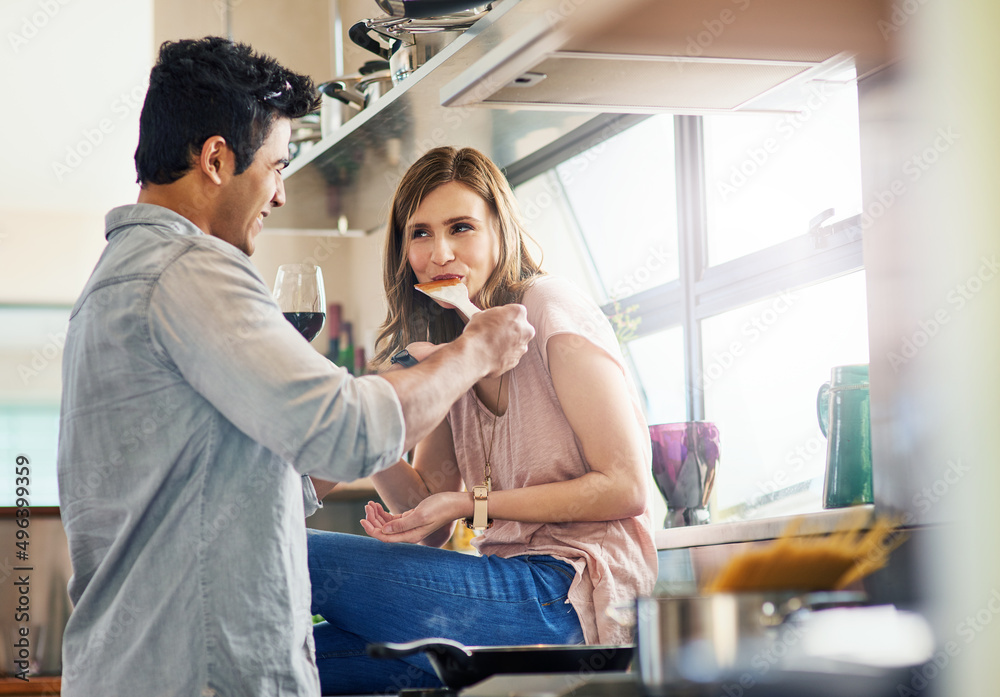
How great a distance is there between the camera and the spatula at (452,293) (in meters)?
1.47

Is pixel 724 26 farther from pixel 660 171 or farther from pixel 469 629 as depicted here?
pixel 660 171

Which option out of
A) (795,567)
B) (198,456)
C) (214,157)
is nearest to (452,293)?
(214,157)

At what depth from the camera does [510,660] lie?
2.85ft

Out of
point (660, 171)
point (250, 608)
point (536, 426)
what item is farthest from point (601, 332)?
point (660, 171)

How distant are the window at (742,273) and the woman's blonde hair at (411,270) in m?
0.56

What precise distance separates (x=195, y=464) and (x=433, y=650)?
390 millimetres

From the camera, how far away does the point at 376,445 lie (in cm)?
104

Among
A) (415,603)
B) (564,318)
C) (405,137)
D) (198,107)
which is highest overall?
(405,137)

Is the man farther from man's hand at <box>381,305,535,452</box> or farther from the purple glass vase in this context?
the purple glass vase

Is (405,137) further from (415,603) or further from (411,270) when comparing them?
(415,603)

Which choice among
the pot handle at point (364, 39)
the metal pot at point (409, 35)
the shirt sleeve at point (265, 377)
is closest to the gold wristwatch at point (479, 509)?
the shirt sleeve at point (265, 377)

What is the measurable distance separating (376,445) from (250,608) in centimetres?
22

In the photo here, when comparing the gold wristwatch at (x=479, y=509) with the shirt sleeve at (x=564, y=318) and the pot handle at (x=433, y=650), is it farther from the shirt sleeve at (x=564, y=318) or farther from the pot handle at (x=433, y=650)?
the pot handle at (x=433, y=650)

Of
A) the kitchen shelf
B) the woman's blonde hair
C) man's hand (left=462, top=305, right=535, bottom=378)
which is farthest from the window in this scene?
man's hand (left=462, top=305, right=535, bottom=378)
